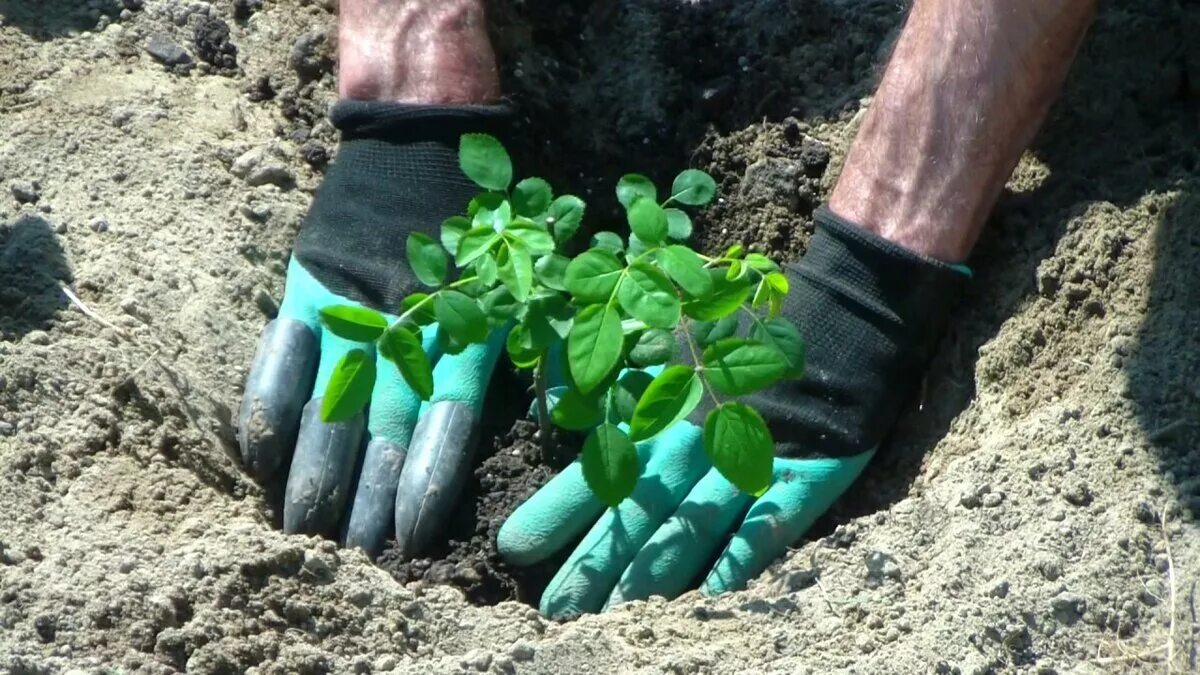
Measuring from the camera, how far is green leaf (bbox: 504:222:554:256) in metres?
1.70

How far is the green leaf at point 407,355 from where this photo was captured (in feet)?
5.58

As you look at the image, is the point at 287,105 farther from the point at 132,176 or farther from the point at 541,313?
the point at 541,313

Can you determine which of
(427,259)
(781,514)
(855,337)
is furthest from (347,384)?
(855,337)

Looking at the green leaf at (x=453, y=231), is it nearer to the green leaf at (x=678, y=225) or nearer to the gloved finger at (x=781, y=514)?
the green leaf at (x=678, y=225)

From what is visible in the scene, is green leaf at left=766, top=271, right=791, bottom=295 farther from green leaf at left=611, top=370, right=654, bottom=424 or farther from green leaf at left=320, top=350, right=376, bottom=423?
green leaf at left=320, top=350, right=376, bottom=423

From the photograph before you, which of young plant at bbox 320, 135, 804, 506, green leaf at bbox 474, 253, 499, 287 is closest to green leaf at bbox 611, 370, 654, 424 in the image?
young plant at bbox 320, 135, 804, 506

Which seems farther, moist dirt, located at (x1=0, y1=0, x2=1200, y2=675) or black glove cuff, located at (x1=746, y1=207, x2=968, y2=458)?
black glove cuff, located at (x1=746, y1=207, x2=968, y2=458)

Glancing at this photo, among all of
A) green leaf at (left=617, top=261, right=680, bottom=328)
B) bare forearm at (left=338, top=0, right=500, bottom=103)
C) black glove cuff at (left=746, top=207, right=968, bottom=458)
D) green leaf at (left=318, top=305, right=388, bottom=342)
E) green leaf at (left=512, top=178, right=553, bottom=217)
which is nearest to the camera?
green leaf at (left=617, top=261, right=680, bottom=328)

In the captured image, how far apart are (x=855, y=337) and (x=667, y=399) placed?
54 centimetres

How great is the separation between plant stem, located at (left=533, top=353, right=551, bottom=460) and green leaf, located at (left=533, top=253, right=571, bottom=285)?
179mm

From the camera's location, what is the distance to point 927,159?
83.1 inches

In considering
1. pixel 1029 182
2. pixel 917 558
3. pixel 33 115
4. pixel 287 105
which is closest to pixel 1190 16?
pixel 1029 182

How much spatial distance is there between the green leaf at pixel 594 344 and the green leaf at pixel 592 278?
0.01m

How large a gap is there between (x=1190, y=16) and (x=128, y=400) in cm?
172
